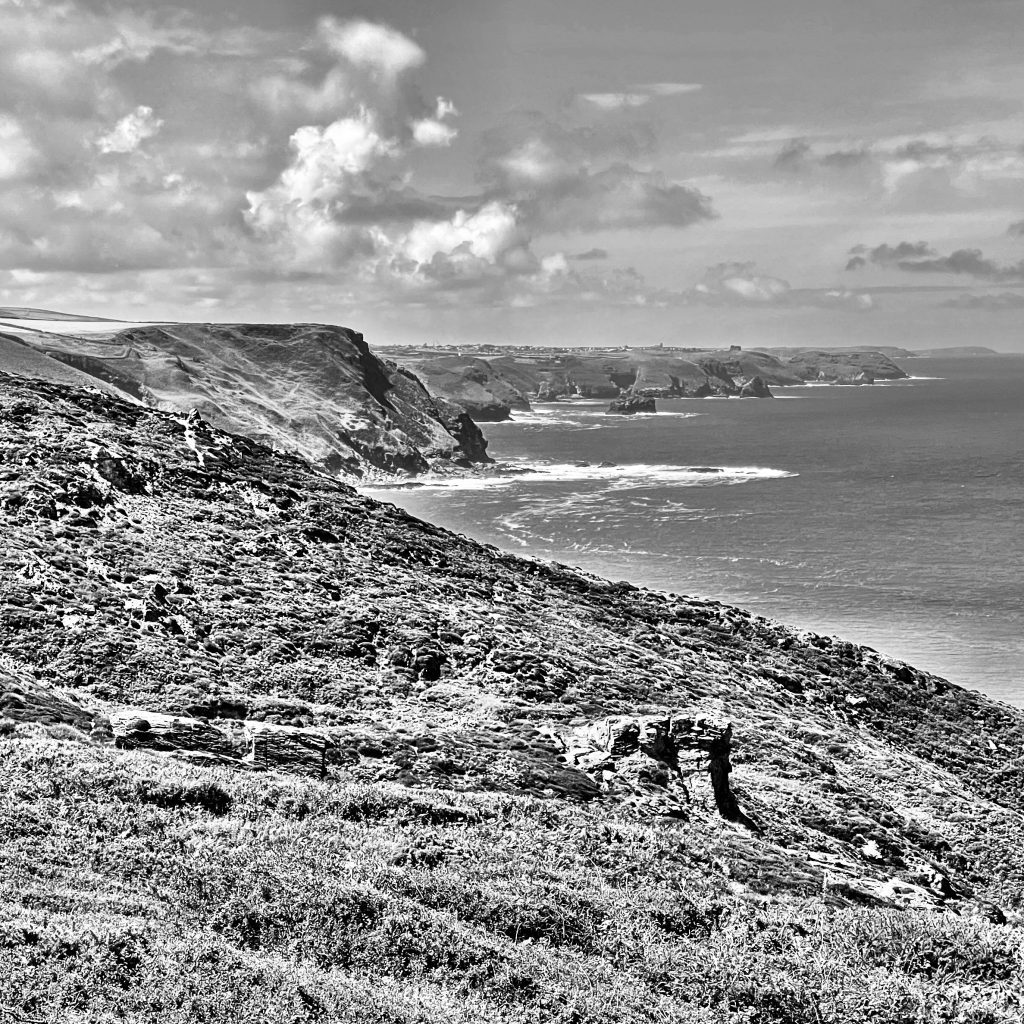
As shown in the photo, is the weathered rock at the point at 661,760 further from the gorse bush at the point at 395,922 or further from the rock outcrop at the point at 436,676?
the gorse bush at the point at 395,922

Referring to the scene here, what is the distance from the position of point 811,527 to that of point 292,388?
85138mm

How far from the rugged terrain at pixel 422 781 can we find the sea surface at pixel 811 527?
2227 cm

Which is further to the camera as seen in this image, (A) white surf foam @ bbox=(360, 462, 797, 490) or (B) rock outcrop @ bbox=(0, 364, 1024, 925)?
(A) white surf foam @ bbox=(360, 462, 797, 490)

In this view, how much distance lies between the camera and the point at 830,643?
39656mm

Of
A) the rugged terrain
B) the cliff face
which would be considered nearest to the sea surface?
the cliff face

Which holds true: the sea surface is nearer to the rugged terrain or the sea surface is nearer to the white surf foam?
the white surf foam

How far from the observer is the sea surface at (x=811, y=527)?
198 feet

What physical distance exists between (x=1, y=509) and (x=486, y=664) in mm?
15525

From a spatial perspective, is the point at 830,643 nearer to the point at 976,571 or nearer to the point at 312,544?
the point at 312,544

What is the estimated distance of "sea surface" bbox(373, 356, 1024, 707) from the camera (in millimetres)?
60375

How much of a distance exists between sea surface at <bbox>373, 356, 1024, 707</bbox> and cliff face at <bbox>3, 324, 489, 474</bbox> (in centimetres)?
1215

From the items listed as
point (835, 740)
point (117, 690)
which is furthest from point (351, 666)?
point (835, 740)

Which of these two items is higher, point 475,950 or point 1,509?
point 1,509

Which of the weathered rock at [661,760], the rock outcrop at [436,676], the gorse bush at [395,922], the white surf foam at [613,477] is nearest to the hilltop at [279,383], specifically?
the white surf foam at [613,477]
